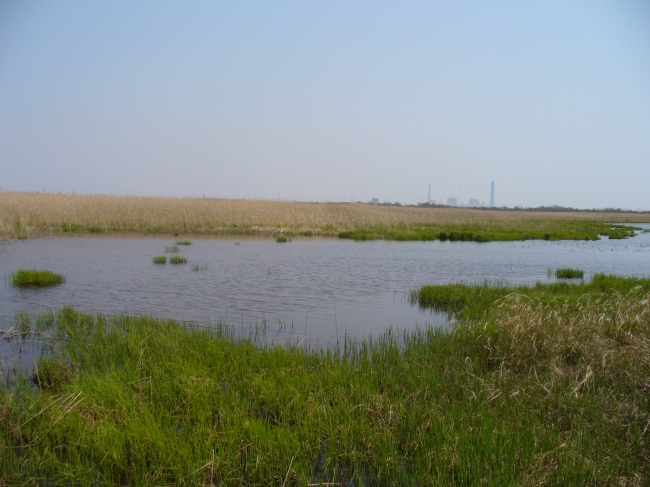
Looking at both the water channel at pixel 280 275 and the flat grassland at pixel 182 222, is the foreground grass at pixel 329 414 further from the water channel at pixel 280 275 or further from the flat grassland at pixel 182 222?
the flat grassland at pixel 182 222

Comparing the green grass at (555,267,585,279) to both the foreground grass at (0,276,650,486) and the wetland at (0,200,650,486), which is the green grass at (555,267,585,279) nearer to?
the wetland at (0,200,650,486)

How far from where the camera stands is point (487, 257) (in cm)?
2312

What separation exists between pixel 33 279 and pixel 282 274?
22.6ft

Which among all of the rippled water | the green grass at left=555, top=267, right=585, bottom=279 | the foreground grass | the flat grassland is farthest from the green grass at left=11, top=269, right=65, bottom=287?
the green grass at left=555, top=267, right=585, bottom=279

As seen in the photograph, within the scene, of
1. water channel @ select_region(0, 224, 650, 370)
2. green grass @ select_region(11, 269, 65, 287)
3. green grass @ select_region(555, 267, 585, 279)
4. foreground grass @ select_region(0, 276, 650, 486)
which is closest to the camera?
foreground grass @ select_region(0, 276, 650, 486)

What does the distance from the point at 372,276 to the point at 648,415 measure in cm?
1167

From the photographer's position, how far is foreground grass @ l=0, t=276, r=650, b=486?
14.2ft

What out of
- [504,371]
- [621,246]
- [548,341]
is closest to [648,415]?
[504,371]

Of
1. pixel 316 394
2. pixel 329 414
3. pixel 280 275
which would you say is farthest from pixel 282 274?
pixel 329 414

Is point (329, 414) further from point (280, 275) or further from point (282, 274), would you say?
point (282, 274)

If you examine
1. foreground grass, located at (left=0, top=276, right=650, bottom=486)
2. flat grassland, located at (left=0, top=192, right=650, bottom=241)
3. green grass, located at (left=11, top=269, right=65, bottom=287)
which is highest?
flat grassland, located at (left=0, top=192, right=650, bottom=241)

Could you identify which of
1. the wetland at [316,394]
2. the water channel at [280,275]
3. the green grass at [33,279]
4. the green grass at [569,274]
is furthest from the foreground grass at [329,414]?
the green grass at [569,274]

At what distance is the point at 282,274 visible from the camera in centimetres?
1644

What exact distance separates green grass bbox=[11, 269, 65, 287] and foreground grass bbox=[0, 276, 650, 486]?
20.5ft
